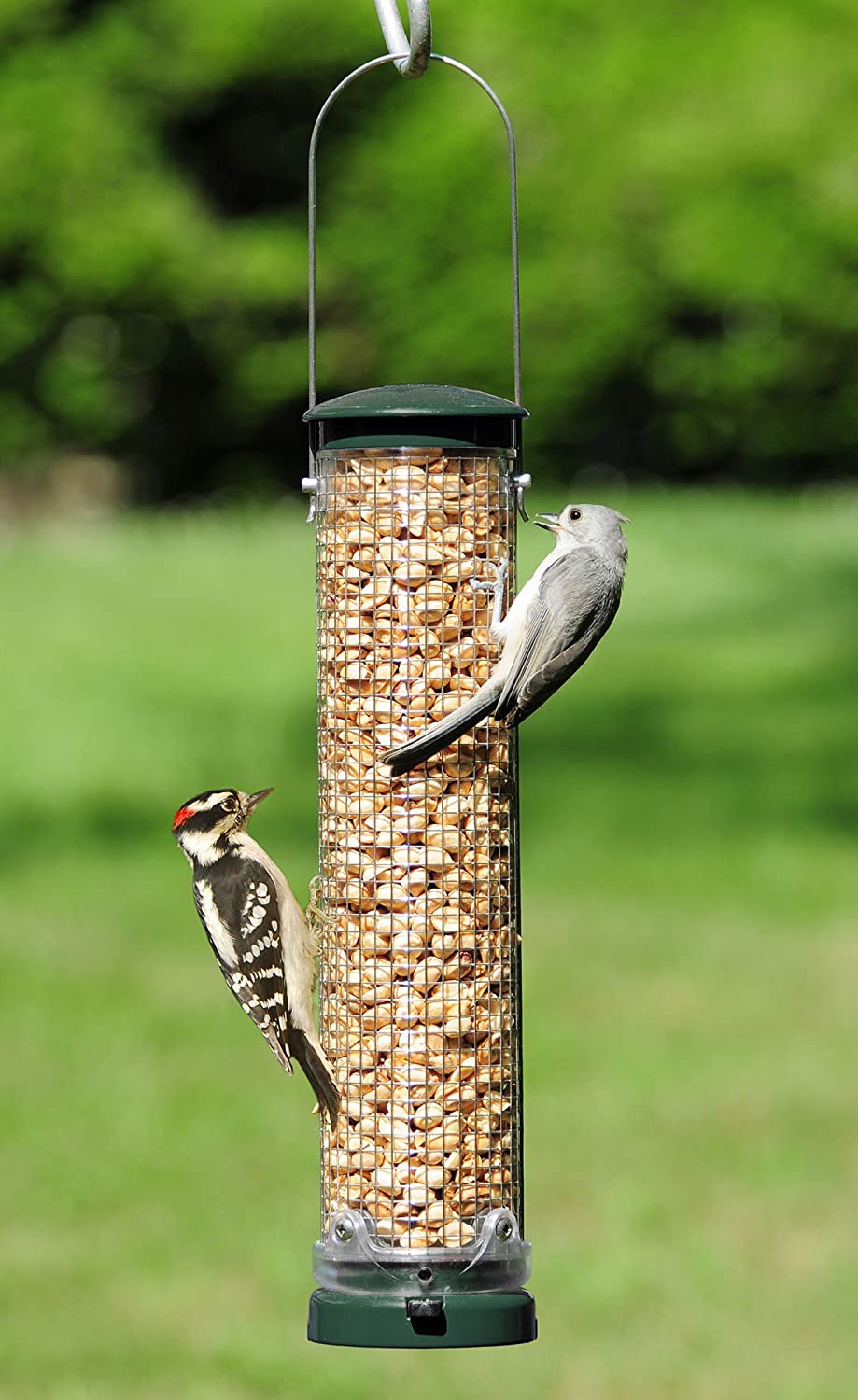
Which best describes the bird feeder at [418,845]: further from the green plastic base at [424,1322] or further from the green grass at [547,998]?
the green grass at [547,998]

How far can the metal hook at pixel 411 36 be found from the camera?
4523 mm

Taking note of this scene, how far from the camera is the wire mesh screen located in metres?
5.44

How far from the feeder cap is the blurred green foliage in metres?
37.8

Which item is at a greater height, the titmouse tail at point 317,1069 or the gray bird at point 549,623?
the gray bird at point 549,623

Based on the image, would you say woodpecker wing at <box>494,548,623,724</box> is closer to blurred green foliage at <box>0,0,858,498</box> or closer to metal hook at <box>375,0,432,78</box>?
metal hook at <box>375,0,432,78</box>

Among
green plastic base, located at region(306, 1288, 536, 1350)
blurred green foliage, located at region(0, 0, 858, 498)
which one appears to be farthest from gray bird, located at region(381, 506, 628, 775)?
blurred green foliage, located at region(0, 0, 858, 498)

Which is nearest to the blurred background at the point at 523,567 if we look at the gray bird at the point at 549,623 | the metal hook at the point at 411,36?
the gray bird at the point at 549,623

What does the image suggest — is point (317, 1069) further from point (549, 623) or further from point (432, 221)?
point (432, 221)

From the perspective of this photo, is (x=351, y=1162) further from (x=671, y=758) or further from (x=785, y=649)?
(x=785, y=649)

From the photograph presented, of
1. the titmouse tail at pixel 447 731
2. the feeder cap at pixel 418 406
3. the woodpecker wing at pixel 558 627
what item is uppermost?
the feeder cap at pixel 418 406

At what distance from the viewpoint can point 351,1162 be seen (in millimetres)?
5551

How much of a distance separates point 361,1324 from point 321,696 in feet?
5.03

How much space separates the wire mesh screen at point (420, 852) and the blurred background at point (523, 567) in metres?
4.62

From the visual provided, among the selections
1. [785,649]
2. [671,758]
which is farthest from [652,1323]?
[785,649]
